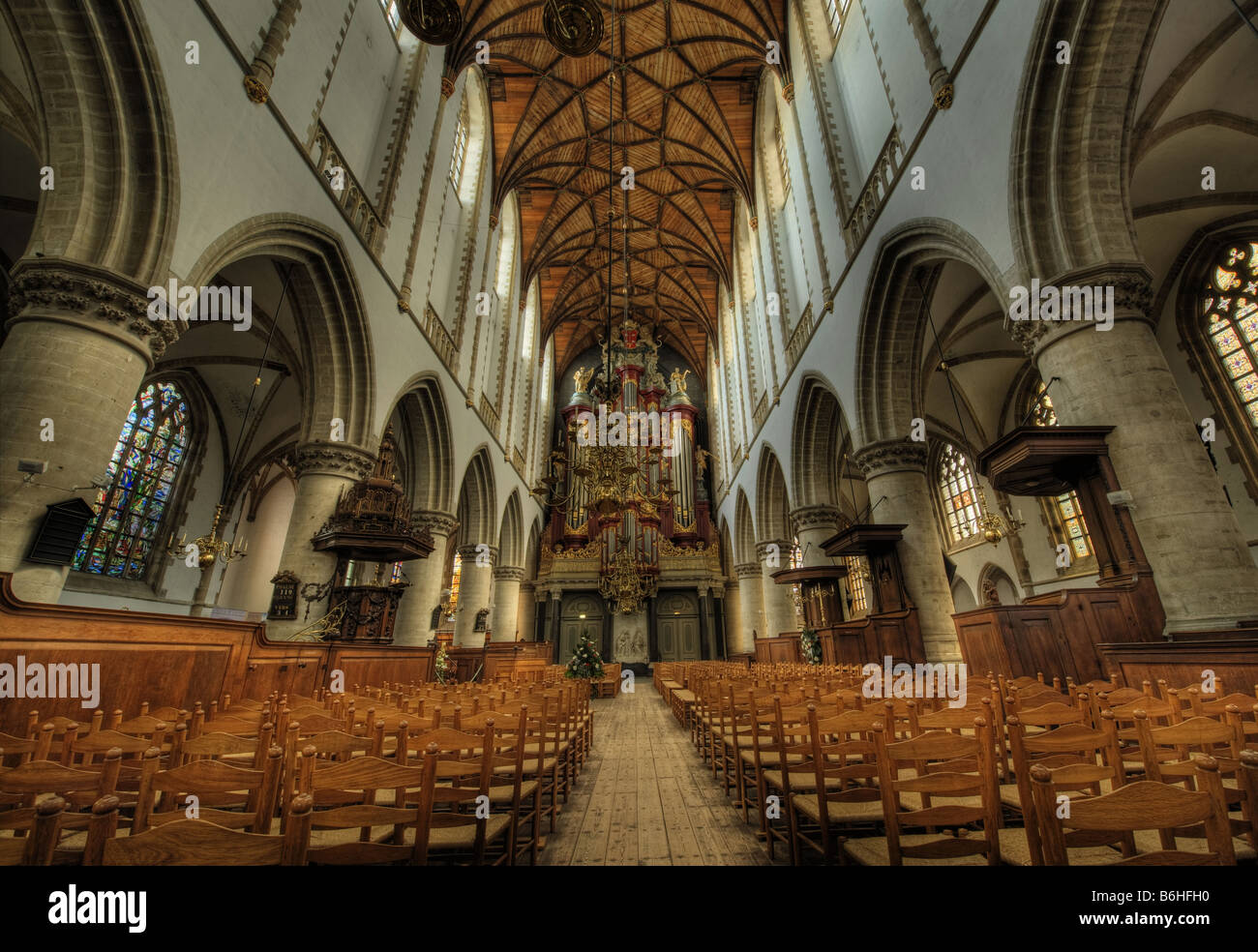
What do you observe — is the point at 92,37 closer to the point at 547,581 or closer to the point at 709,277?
the point at 547,581

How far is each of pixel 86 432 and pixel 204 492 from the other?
1059cm

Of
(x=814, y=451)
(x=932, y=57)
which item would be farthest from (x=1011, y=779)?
(x=814, y=451)

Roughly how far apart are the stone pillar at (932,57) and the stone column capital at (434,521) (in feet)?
36.8

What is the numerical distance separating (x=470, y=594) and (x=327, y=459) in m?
7.31

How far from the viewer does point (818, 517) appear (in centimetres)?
1253

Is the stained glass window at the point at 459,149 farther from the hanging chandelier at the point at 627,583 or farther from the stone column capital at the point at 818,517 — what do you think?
the hanging chandelier at the point at 627,583

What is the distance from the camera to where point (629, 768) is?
5.09 metres

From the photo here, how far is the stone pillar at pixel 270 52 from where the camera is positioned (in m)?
6.42

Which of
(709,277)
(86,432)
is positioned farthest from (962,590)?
(86,432)

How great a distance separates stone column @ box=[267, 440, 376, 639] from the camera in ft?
26.0

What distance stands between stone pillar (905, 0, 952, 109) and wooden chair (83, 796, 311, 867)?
9582 mm

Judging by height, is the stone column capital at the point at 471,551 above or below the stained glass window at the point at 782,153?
below

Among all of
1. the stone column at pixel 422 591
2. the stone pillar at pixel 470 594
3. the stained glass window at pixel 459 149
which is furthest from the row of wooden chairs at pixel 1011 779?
the stained glass window at pixel 459 149

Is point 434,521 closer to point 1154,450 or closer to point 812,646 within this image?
point 812,646
